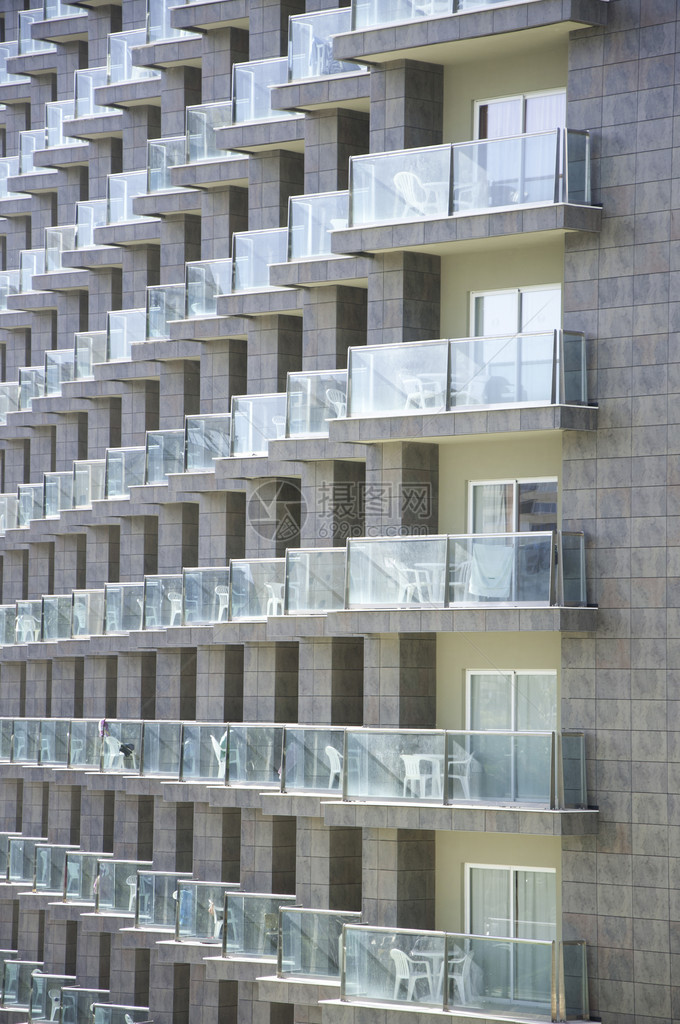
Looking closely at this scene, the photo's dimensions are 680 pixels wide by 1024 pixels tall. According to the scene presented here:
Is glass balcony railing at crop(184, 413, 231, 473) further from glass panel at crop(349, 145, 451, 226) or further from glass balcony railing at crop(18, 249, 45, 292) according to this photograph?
glass balcony railing at crop(18, 249, 45, 292)

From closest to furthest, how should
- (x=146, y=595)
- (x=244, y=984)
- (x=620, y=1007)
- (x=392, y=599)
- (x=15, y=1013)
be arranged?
(x=620, y=1007), (x=392, y=599), (x=244, y=984), (x=146, y=595), (x=15, y=1013)

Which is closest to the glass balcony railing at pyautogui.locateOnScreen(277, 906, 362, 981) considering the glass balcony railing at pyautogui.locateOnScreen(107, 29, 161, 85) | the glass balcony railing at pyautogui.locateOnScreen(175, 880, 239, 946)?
the glass balcony railing at pyautogui.locateOnScreen(175, 880, 239, 946)

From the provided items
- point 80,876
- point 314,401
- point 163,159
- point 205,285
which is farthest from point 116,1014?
point 163,159

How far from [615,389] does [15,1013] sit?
24824mm

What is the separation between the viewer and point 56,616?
4769 centimetres

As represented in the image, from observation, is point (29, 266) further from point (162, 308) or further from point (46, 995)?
point (46, 995)

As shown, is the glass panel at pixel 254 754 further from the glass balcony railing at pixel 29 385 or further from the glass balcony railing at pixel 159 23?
the glass balcony railing at pixel 159 23

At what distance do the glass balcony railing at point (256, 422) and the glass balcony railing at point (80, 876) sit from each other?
1092 centimetres

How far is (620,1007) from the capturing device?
28.8m

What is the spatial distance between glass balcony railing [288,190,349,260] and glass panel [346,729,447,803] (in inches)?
369

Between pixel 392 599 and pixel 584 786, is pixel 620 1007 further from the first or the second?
pixel 392 599

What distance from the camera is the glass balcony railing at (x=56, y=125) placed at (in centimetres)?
5028

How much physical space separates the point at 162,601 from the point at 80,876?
6885 mm

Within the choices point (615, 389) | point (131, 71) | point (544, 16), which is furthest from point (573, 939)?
point (131, 71)
